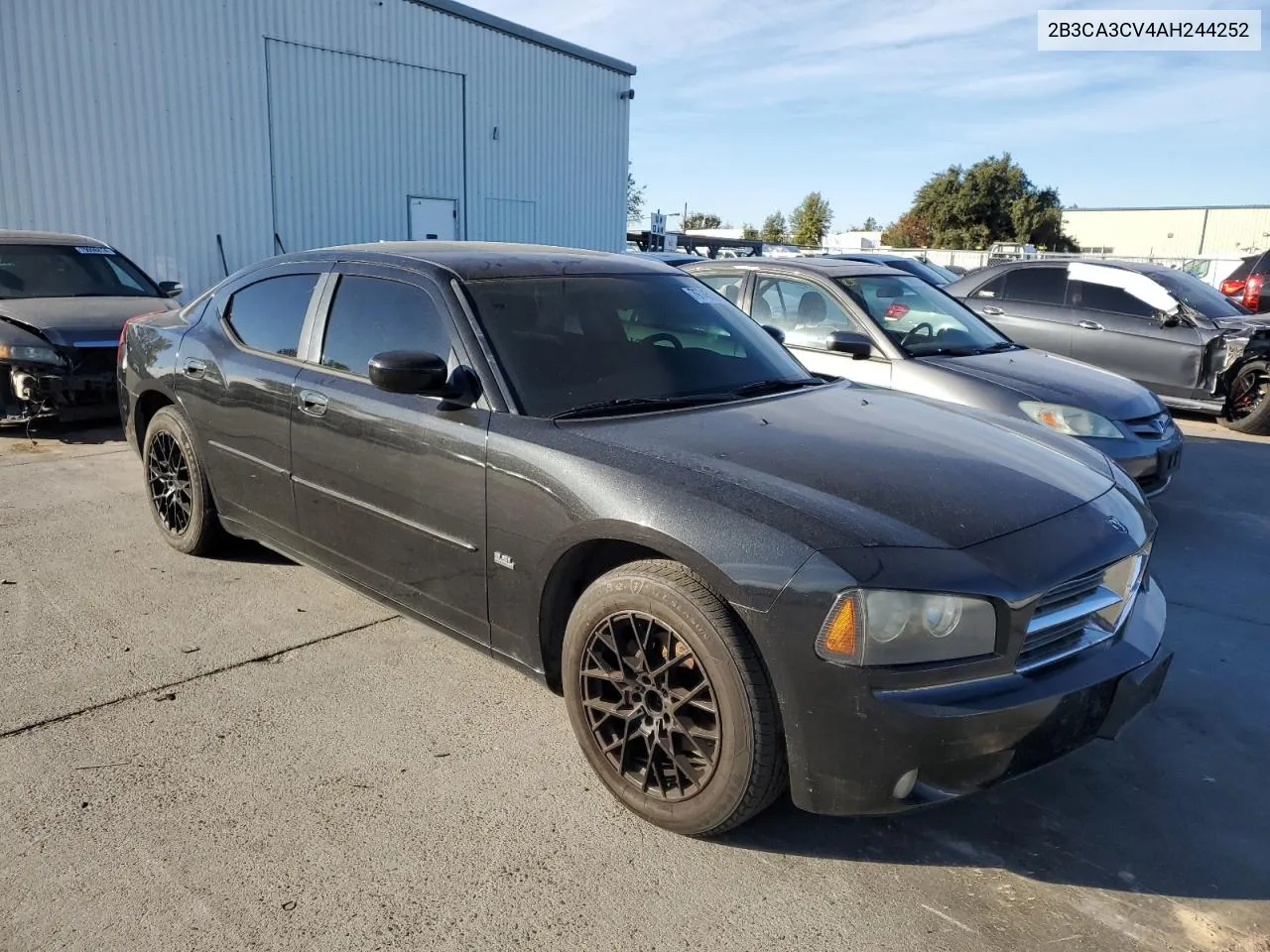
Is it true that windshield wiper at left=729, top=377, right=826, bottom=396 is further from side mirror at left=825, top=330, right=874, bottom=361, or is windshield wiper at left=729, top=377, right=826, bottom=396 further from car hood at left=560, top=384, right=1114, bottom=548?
side mirror at left=825, top=330, right=874, bottom=361

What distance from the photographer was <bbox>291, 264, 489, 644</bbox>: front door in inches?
126

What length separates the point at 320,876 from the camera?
2.47m

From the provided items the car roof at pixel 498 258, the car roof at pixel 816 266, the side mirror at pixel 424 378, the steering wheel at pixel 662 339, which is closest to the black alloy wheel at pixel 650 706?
the side mirror at pixel 424 378

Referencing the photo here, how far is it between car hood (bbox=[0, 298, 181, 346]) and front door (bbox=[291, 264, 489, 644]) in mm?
3926

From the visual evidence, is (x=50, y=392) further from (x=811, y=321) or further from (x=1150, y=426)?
(x=1150, y=426)

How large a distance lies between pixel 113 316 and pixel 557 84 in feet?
48.1

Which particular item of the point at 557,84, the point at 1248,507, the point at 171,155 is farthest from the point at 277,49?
the point at 1248,507

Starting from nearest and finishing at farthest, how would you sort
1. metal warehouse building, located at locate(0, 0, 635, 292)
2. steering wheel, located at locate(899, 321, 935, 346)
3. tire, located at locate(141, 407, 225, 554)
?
tire, located at locate(141, 407, 225, 554), steering wheel, located at locate(899, 321, 935, 346), metal warehouse building, located at locate(0, 0, 635, 292)

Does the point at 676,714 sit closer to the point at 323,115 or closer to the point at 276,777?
the point at 276,777

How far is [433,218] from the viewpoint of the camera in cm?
1841

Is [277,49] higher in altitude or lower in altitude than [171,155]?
higher

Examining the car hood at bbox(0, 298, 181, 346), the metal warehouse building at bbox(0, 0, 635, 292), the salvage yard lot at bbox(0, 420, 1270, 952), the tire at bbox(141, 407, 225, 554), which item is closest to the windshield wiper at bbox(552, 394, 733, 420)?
the salvage yard lot at bbox(0, 420, 1270, 952)

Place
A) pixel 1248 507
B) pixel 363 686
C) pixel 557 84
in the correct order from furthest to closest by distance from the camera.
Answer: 1. pixel 557 84
2. pixel 1248 507
3. pixel 363 686

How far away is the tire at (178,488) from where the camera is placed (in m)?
4.63
